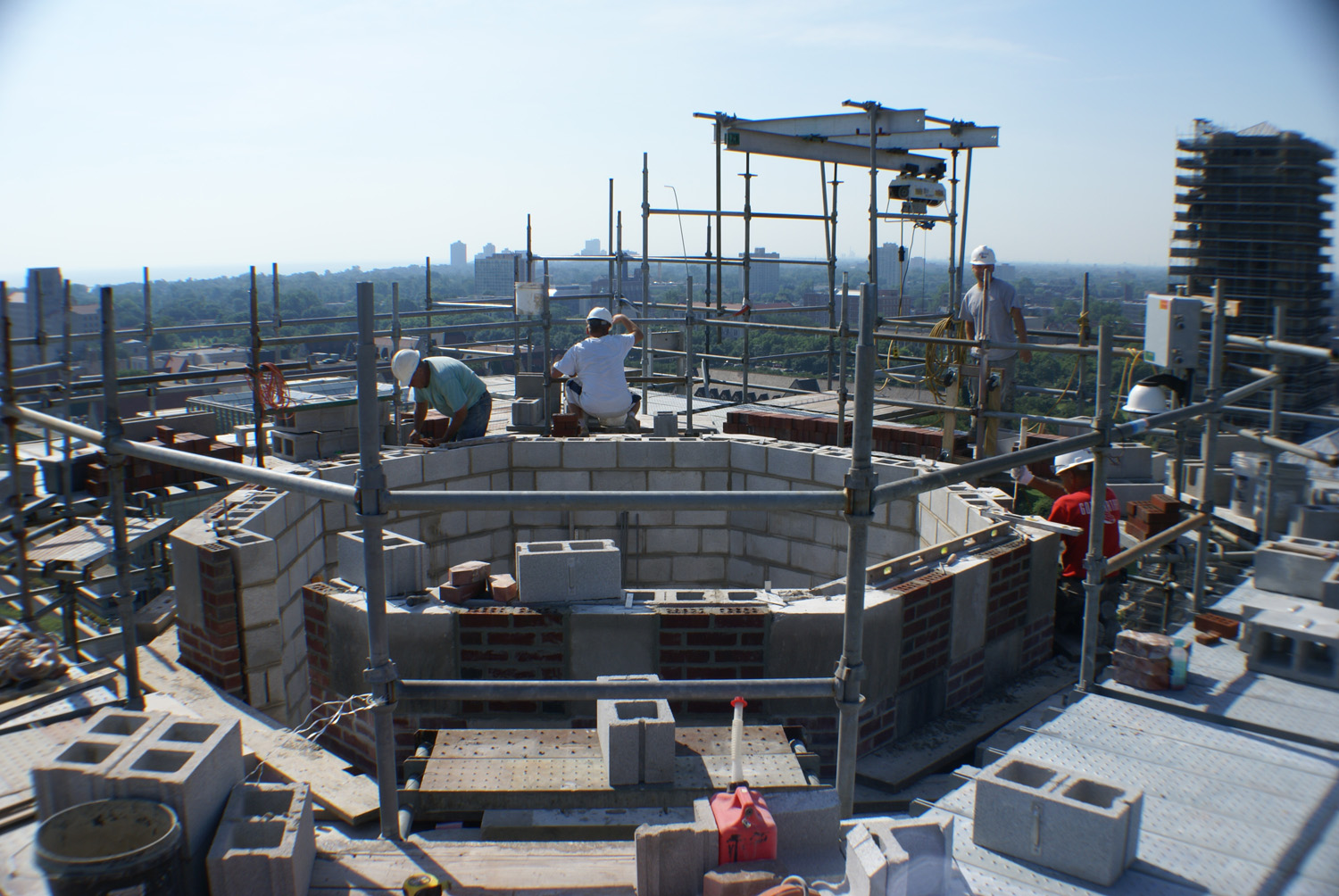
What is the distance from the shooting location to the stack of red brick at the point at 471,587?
17.3ft

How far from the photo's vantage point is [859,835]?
8.96ft

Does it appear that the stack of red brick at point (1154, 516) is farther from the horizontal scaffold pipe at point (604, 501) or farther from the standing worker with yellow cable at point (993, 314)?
the horizontal scaffold pipe at point (604, 501)

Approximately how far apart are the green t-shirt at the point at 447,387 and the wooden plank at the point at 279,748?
3.25 m

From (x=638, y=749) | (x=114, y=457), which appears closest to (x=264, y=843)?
(x=638, y=749)

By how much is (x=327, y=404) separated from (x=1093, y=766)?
300 inches

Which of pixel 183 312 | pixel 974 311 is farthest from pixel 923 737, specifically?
pixel 183 312

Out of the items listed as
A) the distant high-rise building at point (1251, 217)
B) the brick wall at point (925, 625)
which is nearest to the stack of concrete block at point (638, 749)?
the brick wall at point (925, 625)

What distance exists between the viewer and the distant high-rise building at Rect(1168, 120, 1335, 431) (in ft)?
67.2

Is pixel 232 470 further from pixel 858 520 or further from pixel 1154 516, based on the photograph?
pixel 1154 516

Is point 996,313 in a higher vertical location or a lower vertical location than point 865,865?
higher

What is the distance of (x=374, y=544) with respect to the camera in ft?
10.2

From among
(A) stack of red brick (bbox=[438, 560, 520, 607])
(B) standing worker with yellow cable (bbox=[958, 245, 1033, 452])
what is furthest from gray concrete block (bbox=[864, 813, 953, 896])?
(B) standing worker with yellow cable (bbox=[958, 245, 1033, 452])

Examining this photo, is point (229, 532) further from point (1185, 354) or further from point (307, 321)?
point (307, 321)

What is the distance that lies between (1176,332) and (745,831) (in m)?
4.27
